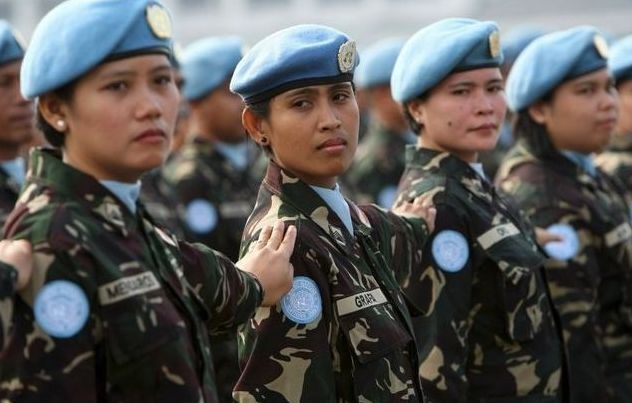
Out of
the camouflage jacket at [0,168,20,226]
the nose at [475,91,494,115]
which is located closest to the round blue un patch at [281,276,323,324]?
the nose at [475,91,494,115]

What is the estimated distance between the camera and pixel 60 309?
12.4 feet

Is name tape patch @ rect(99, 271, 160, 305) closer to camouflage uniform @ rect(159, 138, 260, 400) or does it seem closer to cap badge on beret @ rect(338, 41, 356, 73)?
cap badge on beret @ rect(338, 41, 356, 73)

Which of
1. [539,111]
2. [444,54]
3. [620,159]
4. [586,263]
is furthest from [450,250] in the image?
[620,159]

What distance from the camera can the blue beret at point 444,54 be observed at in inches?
235

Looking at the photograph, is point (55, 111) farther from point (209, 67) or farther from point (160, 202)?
point (209, 67)

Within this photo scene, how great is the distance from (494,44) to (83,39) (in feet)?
8.10

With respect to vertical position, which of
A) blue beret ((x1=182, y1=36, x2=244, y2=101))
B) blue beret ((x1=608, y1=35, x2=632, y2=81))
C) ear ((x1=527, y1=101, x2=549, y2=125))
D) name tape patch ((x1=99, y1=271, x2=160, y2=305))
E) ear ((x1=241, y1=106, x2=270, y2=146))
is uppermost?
blue beret ((x1=182, y1=36, x2=244, y2=101))

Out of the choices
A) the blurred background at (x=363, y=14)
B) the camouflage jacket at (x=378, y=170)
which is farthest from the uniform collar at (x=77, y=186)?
the blurred background at (x=363, y=14)

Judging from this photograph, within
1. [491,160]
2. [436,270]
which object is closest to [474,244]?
[436,270]

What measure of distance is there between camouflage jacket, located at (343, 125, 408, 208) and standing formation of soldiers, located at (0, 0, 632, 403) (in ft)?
9.85

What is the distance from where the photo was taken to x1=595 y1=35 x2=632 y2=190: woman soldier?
28.5 ft

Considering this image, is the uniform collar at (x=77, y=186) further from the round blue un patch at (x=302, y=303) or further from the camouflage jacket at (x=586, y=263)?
the camouflage jacket at (x=586, y=263)

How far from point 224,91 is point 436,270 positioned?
12.1ft

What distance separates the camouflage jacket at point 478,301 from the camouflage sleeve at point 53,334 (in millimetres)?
2055
